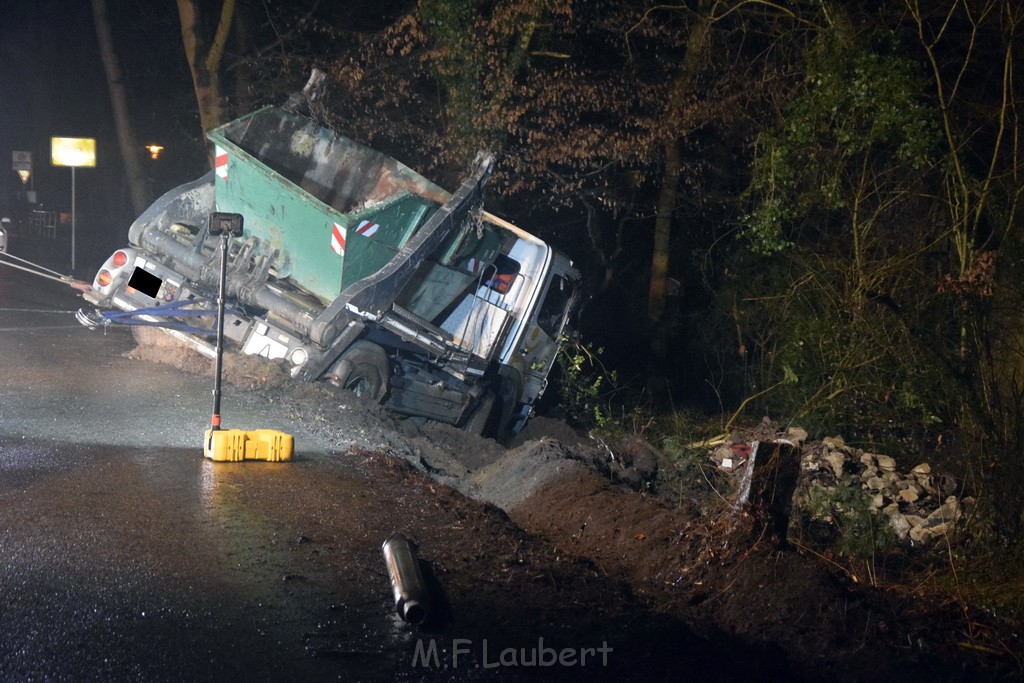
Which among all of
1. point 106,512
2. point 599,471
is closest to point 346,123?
point 599,471

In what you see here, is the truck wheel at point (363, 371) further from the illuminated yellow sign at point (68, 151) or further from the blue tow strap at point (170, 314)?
the illuminated yellow sign at point (68, 151)

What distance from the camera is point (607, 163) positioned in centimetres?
1455

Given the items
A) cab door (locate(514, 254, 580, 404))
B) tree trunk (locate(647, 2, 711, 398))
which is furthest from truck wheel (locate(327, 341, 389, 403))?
tree trunk (locate(647, 2, 711, 398))

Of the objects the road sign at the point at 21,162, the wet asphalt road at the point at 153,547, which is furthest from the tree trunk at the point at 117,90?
the wet asphalt road at the point at 153,547

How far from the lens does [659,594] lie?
5785 mm

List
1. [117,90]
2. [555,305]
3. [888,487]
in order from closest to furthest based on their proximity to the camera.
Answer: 1. [888,487]
2. [555,305]
3. [117,90]

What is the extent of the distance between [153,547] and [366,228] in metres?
4.59

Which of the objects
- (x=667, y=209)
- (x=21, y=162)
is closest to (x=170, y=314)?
(x=667, y=209)

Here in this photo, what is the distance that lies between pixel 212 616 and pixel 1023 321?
20.5 feet

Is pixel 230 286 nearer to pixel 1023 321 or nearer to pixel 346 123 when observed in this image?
pixel 346 123

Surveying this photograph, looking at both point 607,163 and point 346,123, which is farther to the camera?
point 607,163

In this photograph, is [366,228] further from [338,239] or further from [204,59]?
[204,59]

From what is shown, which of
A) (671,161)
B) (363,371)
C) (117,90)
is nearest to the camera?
(363,371)

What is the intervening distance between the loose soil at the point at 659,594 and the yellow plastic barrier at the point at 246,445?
23.3 inches
